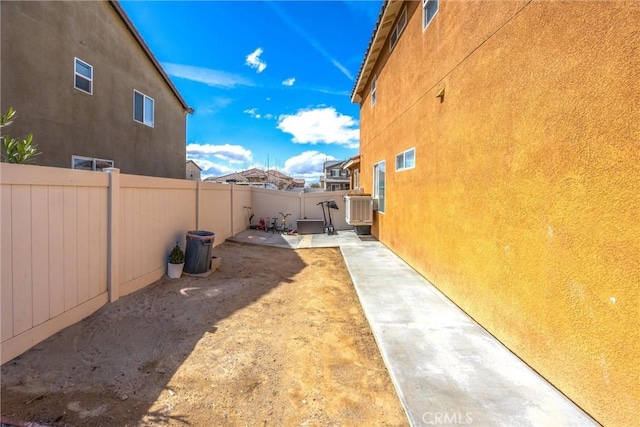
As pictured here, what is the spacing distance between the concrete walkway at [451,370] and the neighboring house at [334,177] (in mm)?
36829

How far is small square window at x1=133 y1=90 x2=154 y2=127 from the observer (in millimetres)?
9922

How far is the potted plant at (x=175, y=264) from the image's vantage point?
5.43m

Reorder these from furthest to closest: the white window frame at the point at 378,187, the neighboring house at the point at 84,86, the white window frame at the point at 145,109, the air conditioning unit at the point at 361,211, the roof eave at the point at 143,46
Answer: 1. the white window frame at the point at 145,109
2. the air conditioning unit at the point at 361,211
3. the roof eave at the point at 143,46
4. the white window frame at the point at 378,187
5. the neighboring house at the point at 84,86

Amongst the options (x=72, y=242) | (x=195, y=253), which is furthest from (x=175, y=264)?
(x=72, y=242)

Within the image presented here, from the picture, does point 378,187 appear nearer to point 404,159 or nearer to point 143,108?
point 404,159

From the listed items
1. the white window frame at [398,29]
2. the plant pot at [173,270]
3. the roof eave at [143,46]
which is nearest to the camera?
the plant pot at [173,270]

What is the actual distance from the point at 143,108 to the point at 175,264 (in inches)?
310

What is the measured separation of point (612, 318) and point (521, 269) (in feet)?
2.79

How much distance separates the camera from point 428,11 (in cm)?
520

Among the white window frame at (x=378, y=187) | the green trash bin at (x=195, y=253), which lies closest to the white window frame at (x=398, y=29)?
the white window frame at (x=378, y=187)

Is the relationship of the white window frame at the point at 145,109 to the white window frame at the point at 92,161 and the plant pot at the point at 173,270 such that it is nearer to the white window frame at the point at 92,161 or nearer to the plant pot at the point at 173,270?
the white window frame at the point at 92,161

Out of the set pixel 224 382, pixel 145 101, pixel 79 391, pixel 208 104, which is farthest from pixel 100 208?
pixel 208 104

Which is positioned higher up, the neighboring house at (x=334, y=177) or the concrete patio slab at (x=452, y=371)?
the neighboring house at (x=334, y=177)

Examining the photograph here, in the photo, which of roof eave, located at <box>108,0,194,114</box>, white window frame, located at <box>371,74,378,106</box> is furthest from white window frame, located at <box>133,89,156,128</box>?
white window frame, located at <box>371,74,378,106</box>
